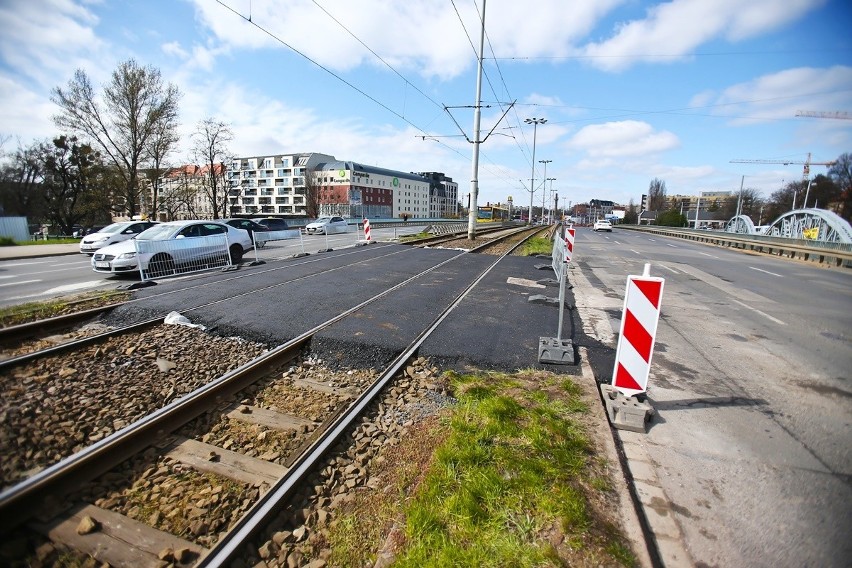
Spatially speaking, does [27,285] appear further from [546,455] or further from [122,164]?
[122,164]

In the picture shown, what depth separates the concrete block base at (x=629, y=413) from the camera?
3.30m

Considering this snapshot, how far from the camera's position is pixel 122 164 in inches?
1128

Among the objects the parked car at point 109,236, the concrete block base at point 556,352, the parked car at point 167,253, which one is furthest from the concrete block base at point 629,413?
the parked car at point 109,236

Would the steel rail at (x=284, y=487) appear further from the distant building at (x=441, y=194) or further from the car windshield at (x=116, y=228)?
the distant building at (x=441, y=194)

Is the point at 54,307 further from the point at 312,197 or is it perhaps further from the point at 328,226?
the point at 312,197

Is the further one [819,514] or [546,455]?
[546,455]

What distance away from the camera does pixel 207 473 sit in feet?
9.34

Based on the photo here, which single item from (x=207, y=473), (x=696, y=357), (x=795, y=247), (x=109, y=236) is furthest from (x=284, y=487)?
(x=795, y=247)

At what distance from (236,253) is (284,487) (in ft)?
42.7

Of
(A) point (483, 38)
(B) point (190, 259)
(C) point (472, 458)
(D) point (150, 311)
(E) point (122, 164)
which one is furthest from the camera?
(E) point (122, 164)

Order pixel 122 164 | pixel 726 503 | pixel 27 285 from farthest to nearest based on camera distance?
pixel 122 164 < pixel 27 285 < pixel 726 503

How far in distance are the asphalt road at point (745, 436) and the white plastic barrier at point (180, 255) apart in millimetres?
11223

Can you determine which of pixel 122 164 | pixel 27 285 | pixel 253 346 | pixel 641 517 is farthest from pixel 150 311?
pixel 122 164

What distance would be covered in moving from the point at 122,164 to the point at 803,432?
126ft
